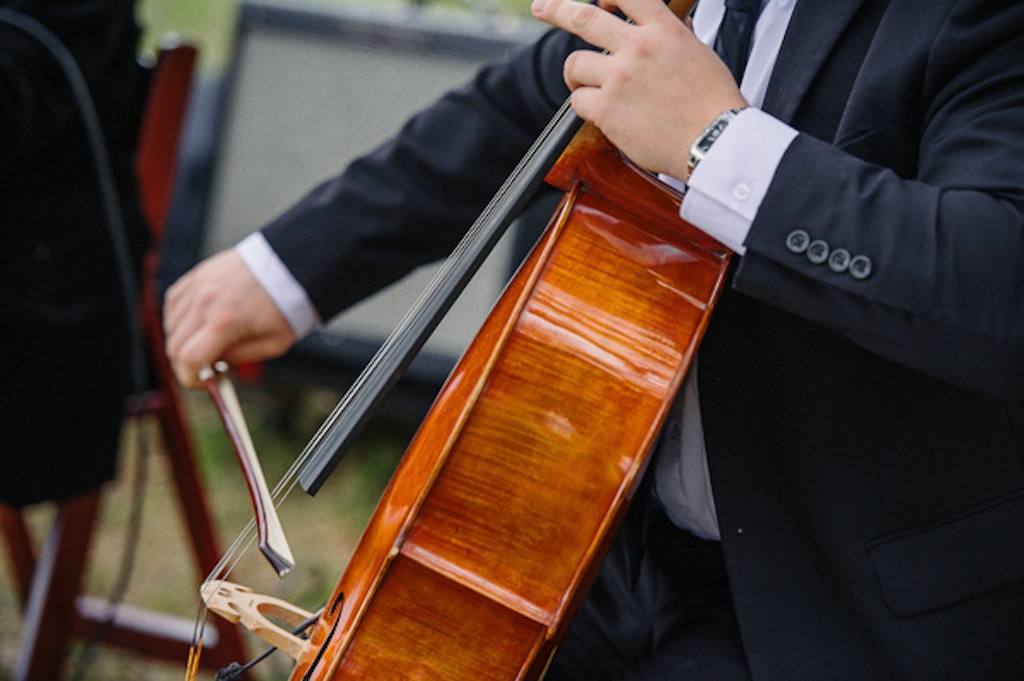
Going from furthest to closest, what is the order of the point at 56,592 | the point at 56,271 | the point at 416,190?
the point at 56,592
the point at 56,271
the point at 416,190

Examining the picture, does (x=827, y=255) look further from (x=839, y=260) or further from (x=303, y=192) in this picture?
(x=303, y=192)

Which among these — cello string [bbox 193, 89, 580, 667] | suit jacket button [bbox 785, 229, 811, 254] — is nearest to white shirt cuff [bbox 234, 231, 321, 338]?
cello string [bbox 193, 89, 580, 667]

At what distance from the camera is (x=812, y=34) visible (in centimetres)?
95

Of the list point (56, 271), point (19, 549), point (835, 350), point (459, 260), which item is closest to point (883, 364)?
point (835, 350)

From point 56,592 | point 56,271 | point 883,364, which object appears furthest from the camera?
point 56,592

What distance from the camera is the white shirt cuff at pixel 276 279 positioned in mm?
1332

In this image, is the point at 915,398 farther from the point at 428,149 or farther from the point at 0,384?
the point at 0,384

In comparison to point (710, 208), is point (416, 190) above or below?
below

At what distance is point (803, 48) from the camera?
3.13ft

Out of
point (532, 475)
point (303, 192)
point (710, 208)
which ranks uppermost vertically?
point (710, 208)

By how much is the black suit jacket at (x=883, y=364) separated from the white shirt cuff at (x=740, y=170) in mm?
12

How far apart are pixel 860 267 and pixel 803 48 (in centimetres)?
24

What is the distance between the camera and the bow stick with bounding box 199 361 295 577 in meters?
0.95

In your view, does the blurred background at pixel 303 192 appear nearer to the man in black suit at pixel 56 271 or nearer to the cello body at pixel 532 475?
the man in black suit at pixel 56 271
